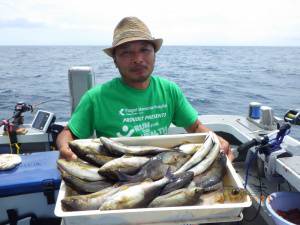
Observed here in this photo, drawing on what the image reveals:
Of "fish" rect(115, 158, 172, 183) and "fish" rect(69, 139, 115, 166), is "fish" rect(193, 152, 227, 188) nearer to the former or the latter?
"fish" rect(115, 158, 172, 183)

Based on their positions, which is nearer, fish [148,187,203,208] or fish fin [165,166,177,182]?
fish [148,187,203,208]

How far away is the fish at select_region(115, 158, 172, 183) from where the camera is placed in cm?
194

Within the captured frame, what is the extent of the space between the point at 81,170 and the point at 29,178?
887mm

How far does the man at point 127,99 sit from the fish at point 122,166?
2.48 feet

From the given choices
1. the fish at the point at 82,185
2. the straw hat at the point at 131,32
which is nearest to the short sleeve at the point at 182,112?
the straw hat at the point at 131,32

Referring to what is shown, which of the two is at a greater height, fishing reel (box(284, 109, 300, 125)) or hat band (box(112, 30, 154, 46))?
hat band (box(112, 30, 154, 46))

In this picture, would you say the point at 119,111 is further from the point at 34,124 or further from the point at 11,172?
the point at 34,124

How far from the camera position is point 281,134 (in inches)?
127

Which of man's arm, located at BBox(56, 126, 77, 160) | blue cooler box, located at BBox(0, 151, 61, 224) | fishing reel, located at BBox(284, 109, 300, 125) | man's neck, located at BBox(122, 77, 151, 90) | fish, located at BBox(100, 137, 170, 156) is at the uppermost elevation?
man's neck, located at BBox(122, 77, 151, 90)

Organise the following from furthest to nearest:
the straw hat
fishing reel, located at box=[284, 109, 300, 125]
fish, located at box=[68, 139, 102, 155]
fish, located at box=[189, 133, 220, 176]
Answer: fishing reel, located at box=[284, 109, 300, 125] < the straw hat < fish, located at box=[68, 139, 102, 155] < fish, located at box=[189, 133, 220, 176]

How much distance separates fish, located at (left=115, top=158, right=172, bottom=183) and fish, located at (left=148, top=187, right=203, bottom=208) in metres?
0.21

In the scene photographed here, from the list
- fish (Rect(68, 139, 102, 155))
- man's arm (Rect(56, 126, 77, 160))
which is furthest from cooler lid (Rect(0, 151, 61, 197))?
fish (Rect(68, 139, 102, 155))

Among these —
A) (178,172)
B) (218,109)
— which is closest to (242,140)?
(178,172)

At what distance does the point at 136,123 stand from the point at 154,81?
0.50 meters
